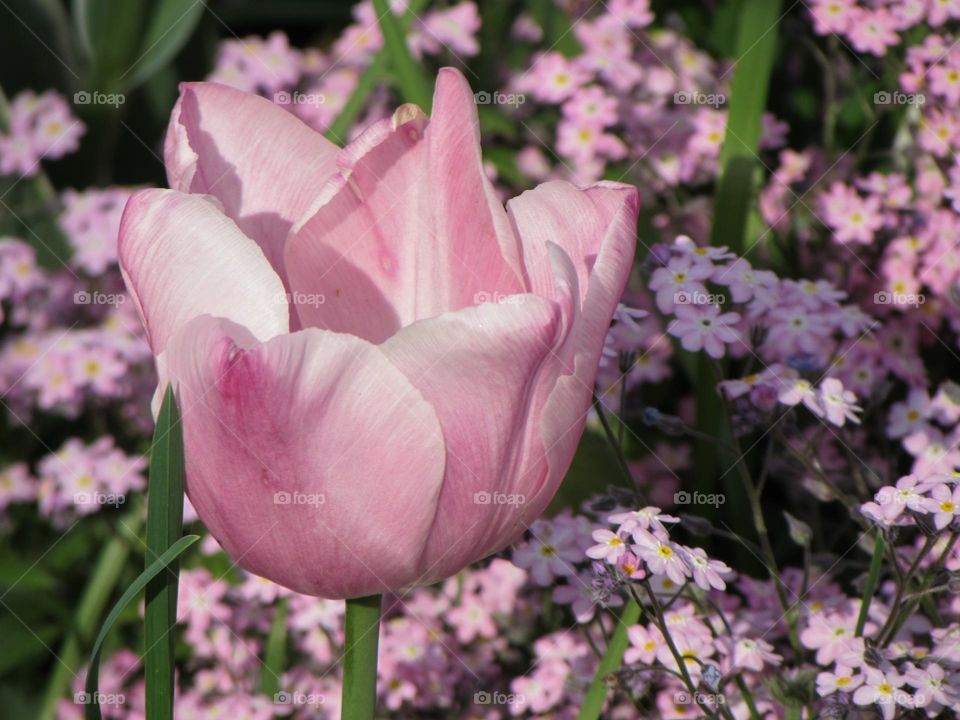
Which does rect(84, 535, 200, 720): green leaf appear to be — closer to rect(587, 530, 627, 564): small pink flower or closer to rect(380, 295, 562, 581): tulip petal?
rect(380, 295, 562, 581): tulip petal

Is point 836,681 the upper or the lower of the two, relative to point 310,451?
lower

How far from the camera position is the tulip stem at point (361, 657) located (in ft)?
2.19

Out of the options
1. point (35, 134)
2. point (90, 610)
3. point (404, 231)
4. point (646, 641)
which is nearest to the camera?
point (404, 231)

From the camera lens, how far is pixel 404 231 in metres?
0.75

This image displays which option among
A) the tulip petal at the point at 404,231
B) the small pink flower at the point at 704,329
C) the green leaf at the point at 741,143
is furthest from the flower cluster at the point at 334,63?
the tulip petal at the point at 404,231

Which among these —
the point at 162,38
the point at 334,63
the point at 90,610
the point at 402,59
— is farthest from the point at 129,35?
the point at 90,610

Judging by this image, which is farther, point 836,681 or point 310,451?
point 836,681

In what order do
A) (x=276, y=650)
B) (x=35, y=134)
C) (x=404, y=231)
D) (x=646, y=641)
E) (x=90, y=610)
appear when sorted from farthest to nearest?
(x=35, y=134), (x=90, y=610), (x=276, y=650), (x=646, y=641), (x=404, y=231)

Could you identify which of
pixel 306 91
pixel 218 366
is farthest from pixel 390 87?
pixel 218 366

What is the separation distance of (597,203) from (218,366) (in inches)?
10.1

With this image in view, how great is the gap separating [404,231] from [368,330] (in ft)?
0.24

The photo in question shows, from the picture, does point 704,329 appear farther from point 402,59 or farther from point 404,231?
point 402,59

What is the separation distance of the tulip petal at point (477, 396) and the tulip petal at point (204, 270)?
0.09 m

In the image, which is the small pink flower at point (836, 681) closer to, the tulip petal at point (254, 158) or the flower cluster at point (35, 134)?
the tulip petal at point (254, 158)
